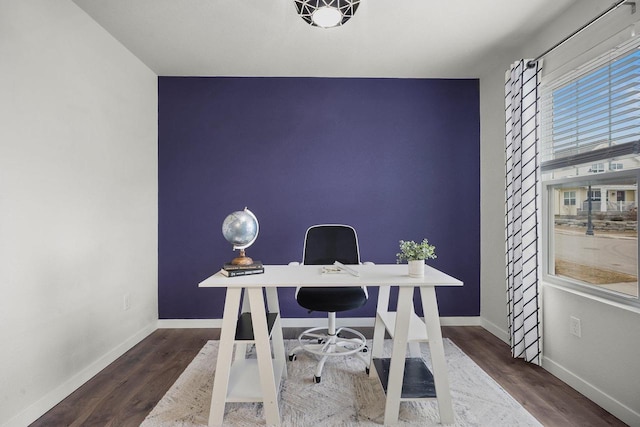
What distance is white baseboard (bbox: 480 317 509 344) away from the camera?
2.97 metres

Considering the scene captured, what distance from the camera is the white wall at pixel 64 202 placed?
1.78 m

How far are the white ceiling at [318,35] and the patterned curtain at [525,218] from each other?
44cm

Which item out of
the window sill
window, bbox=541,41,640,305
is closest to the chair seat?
the window sill

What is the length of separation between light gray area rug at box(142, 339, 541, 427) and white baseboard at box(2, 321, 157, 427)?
63cm

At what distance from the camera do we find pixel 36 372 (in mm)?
1911

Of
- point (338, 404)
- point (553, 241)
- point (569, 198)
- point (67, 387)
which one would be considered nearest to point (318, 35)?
point (569, 198)

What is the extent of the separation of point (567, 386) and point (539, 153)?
5.22ft

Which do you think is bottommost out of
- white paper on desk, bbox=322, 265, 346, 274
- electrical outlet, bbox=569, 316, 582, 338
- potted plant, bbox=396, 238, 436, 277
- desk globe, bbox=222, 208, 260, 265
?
electrical outlet, bbox=569, 316, 582, 338

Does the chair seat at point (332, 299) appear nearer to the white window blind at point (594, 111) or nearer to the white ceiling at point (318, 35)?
the white window blind at point (594, 111)

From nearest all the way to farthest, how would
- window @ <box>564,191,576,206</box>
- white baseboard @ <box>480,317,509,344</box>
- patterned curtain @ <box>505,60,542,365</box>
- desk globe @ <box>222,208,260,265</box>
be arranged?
desk globe @ <box>222,208,260,265</box> < window @ <box>564,191,576,206</box> < patterned curtain @ <box>505,60,542,365</box> < white baseboard @ <box>480,317,509,344</box>

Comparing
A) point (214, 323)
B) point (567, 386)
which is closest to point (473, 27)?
point (567, 386)

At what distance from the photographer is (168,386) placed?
223cm

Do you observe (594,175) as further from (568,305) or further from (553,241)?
(568,305)

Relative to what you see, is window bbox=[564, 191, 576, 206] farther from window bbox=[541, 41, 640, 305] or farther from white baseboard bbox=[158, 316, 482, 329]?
white baseboard bbox=[158, 316, 482, 329]
